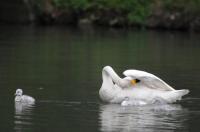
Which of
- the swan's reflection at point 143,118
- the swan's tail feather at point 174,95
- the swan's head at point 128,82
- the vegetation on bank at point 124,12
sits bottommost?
the swan's reflection at point 143,118

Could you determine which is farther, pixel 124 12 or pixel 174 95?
pixel 124 12

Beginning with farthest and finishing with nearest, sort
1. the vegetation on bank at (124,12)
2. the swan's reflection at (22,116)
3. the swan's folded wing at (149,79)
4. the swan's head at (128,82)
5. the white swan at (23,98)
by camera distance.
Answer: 1. the vegetation on bank at (124,12)
2. the swan's head at (128,82)
3. the swan's folded wing at (149,79)
4. the white swan at (23,98)
5. the swan's reflection at (22,116)

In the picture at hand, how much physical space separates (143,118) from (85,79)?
6854 mm

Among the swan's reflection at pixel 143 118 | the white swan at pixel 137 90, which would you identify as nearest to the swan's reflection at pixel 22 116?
the swan's reflection at pixel 143 118

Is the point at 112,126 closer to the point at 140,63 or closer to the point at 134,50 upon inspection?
the point at 140,63

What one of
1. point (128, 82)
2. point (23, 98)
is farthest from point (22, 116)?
point (128, 82)

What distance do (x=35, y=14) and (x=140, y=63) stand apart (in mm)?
34554

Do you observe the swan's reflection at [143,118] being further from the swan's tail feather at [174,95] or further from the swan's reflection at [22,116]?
the swan's reflection at [22,116]

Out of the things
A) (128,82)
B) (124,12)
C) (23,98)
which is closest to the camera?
(23,98)

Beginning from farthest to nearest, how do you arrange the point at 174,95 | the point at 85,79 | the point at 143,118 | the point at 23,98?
the point at 85,79, the point at 174,95, the point at 23,98, the point at 143,118

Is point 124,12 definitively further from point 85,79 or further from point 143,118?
point 143,118

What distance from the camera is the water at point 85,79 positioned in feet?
54.3

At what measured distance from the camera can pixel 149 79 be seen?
19.0 meters

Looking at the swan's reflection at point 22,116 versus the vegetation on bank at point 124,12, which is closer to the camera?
the swan's reflection at point 22,116
